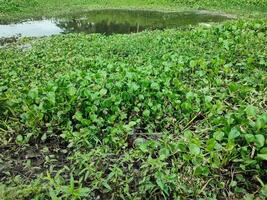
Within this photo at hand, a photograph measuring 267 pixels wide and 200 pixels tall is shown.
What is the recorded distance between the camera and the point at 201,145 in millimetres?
4234

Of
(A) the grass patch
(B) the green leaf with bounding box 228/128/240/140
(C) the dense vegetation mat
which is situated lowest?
(A) the grass patch

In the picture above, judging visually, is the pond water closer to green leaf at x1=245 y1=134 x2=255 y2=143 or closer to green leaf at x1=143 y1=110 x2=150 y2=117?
green leaf at x1=143 y1=110 x2=150 y2=117

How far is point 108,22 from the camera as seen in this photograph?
984 inches

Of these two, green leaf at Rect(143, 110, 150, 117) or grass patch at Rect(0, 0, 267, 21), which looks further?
grass patch at Rect(0, 0, 267, 21)

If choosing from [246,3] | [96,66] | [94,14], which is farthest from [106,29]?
[96,66]

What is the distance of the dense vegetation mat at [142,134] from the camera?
12.5 ft

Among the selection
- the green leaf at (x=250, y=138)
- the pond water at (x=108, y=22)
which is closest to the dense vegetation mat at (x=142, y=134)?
the green leaf at (x=250, y=138)

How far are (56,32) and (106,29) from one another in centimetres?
281

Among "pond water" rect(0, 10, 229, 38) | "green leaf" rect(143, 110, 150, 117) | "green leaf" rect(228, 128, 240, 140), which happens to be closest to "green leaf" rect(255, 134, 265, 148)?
"green leaf" rect(228, 128, 240, 140)

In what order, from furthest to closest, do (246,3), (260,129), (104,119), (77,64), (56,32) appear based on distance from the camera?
(246,3), (56,32), (77,64), (104,119), (260,129)

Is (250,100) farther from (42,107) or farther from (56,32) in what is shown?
(56,32)

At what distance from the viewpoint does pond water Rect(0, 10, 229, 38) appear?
869 inches

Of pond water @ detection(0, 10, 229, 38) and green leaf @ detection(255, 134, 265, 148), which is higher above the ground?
green leaf @ detection(255, 134, 265, 148)

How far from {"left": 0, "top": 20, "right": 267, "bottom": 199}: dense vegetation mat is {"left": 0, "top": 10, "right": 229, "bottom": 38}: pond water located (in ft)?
50.0
